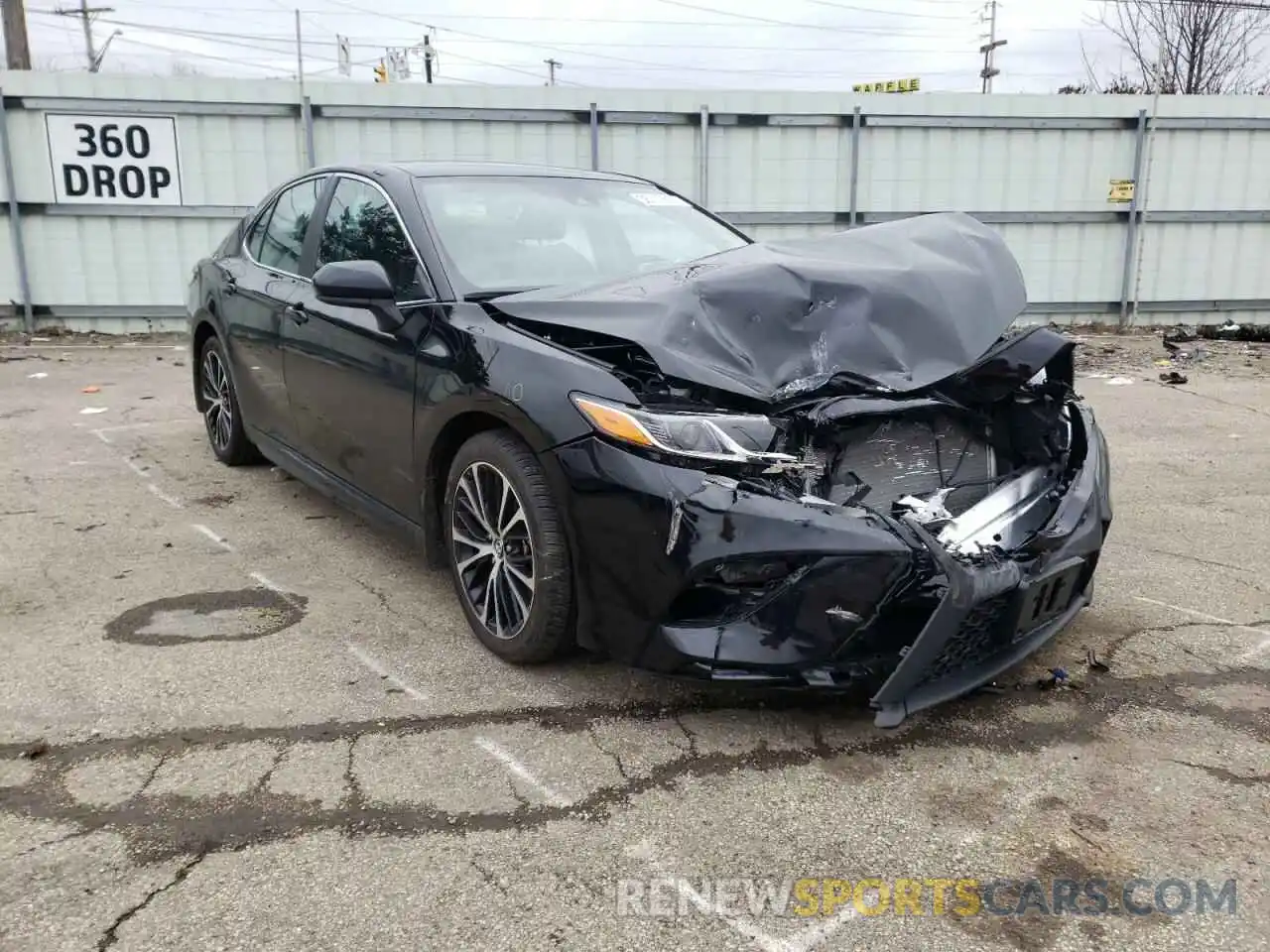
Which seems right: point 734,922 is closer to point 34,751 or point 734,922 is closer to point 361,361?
point 34,751

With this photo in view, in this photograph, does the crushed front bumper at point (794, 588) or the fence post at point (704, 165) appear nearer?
the crushed front bumper at point (794, 588)

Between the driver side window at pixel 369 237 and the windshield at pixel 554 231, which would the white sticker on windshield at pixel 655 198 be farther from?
the driver side window at pixel 369 237

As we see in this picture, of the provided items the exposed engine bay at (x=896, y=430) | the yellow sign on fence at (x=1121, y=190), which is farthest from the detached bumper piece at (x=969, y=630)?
the yellow sign on fence at (x=1121, y=190)

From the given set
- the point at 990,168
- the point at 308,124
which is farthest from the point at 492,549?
the point at 990,168

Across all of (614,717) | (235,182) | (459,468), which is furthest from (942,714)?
(235,182)

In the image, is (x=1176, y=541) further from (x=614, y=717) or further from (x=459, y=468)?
(x=459, y=468)

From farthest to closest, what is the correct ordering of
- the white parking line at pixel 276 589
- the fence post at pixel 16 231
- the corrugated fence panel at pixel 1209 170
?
the corrugated fence panel at pixel 1209 170, the fence post at pixel 16 231, the white parking line at pixel 276 589

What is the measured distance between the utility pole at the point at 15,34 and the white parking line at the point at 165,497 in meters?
14.6

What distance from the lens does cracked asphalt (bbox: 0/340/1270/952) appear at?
6.95ft

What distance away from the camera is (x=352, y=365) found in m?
3.85

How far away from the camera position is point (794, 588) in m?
2.52

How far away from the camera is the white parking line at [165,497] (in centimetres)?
514

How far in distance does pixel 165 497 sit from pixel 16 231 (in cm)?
736

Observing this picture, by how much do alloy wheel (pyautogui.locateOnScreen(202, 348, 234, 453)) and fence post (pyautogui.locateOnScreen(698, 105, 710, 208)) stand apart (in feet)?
22.3
